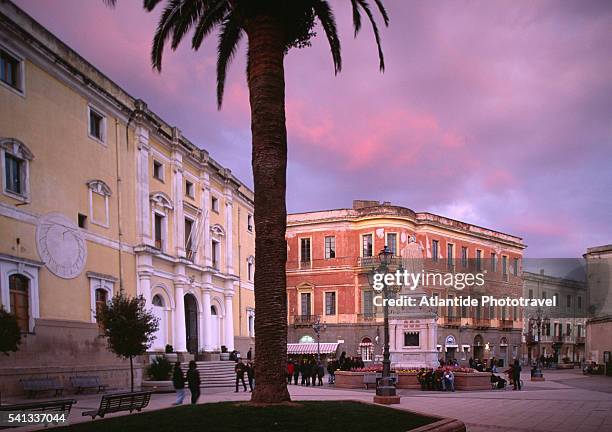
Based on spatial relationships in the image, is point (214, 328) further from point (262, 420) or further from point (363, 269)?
A: point (262, 420)

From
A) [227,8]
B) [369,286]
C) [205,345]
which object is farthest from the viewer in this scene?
[369,286]

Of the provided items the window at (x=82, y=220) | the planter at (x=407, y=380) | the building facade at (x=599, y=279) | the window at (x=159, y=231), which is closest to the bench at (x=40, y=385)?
the window at (x=82, y=220)

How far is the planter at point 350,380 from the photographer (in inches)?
1172

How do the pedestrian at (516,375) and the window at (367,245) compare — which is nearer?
the pedestrian at (516,375)

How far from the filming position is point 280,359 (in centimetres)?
1312

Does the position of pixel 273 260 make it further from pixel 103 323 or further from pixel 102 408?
pixel 103 323

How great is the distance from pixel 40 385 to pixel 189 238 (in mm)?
16674

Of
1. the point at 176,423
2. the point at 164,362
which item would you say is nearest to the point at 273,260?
the point at 176,423

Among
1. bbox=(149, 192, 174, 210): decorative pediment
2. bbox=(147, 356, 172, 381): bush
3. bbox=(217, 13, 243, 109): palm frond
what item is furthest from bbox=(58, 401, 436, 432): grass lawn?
bbox=(149, 192, 174, 210): decorative pediment

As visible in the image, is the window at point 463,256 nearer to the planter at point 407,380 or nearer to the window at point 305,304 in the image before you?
the window at point 305,304

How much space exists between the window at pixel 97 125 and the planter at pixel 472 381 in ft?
64.0

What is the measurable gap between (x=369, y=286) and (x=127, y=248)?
27741 mm

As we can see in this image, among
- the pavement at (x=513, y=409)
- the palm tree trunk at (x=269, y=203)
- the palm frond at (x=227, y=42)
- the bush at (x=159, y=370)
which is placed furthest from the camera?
the bush at (x=159, y=370)

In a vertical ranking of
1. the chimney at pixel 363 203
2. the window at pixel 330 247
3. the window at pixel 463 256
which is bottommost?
the window at pixel 463 256
